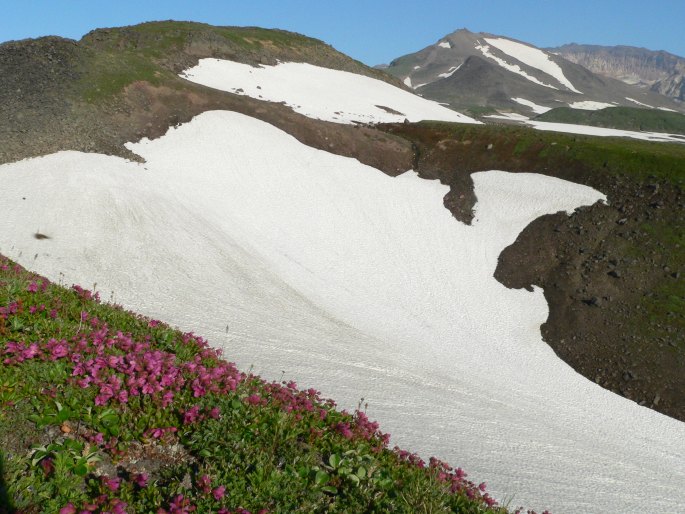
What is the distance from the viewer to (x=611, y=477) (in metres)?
19.9

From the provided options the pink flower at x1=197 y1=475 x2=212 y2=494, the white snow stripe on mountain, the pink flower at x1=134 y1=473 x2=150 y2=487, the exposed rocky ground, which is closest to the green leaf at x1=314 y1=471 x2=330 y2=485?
the pink flower at x1=197 y1=475 x2=212 y2=494

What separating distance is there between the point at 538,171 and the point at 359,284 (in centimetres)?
2861

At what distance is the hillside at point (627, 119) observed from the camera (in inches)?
6388

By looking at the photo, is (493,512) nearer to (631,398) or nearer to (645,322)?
(631,398)

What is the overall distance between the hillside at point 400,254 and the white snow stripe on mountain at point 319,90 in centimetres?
1057

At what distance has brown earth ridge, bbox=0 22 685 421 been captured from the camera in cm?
3497

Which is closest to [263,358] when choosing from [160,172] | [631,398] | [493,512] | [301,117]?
[493,512]

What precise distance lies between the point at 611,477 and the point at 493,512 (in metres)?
14.1

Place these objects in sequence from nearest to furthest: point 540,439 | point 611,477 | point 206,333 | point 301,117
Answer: point 611,477
point 540,439
point 206,333
point 301,117

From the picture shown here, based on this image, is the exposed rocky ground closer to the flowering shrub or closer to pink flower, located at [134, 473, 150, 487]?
the flowering shrub

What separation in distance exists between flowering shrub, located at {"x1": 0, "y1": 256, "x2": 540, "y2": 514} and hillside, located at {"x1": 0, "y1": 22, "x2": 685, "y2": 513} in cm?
809

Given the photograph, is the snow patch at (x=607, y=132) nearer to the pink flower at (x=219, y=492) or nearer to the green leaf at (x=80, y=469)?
the pink flower at (x=219, y=492)

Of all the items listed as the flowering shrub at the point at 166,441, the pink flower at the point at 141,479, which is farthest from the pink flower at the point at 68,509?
the pink flower at the point at 141,479

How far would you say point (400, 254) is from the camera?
45375 mm
